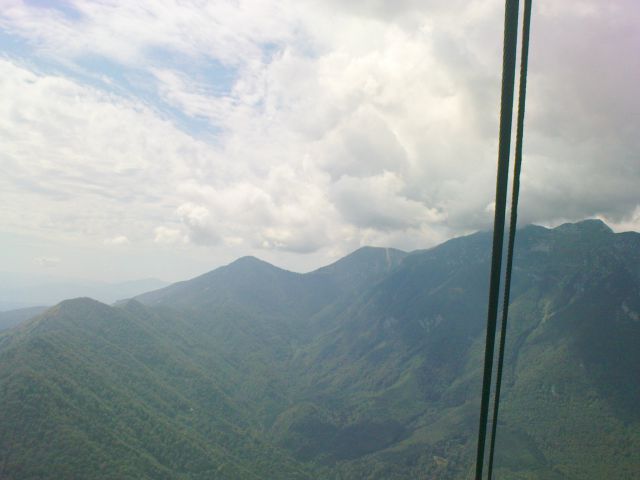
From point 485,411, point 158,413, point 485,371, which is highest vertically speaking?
point 485,371

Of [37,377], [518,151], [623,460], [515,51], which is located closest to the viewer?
[515,51]

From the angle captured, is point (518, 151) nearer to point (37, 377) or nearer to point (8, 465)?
point (8, 465)

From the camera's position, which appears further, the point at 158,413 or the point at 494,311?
the point at 158,413

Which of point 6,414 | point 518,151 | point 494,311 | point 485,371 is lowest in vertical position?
point 6,414

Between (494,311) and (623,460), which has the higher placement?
(494,311)

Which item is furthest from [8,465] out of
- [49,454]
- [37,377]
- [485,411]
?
[485,411]

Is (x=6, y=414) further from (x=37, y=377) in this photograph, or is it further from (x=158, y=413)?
(x=158, y=413)

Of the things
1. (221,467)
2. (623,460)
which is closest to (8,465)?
(221,467)

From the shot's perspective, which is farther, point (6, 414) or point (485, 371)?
point (6, 414)

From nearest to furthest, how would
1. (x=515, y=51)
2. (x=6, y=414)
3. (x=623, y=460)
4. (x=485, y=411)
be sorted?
1. (x=515, y=51)
2. (x=485, y=411)
3. (x=6, y=414)
4. (x=623, y=460)
